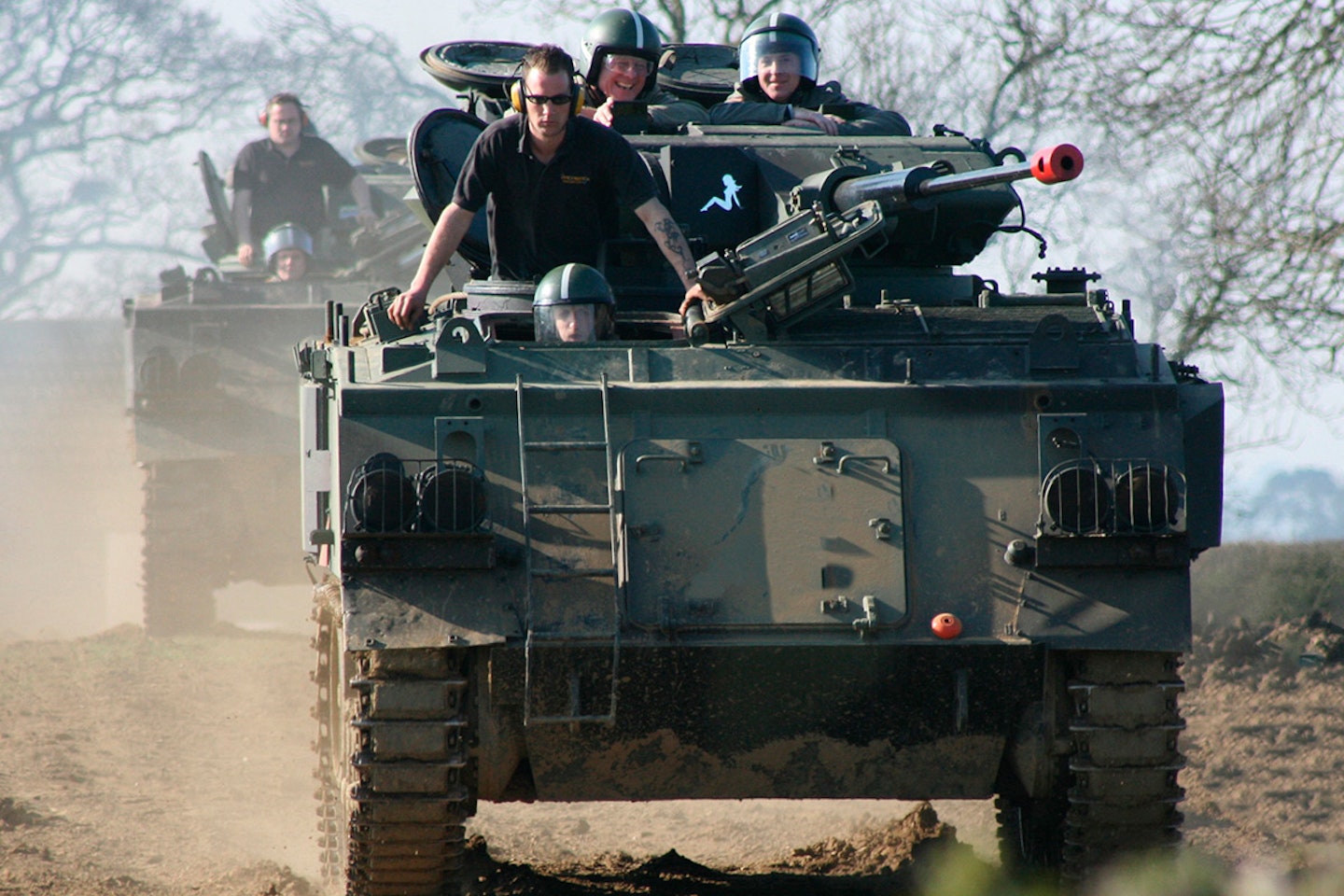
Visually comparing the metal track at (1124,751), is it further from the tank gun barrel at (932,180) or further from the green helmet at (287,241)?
the green helmet at (287,241)

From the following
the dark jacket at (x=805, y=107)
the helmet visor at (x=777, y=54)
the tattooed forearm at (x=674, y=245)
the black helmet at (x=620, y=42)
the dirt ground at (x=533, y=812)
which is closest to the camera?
the tattooed forearm at (x=674, y=245)

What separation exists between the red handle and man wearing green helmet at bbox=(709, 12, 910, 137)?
2899 mm

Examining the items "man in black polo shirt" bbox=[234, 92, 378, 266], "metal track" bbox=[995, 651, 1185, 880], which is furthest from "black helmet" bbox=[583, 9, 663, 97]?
"man in black polo shirt" bbox=[234, 92, 378, 266]

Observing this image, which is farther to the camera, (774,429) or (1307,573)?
(1307,573)

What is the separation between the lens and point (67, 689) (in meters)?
12.4

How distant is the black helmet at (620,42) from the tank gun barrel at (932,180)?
1374mm

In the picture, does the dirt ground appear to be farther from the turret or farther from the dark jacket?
the dark jacket

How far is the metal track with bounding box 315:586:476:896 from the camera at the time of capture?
551cm

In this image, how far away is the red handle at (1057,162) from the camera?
5.71 m

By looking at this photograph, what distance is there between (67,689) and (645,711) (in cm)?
770

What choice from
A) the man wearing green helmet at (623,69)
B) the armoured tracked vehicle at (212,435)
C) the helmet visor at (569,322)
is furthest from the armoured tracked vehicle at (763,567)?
the armoured tracked vehicle at (212,435)

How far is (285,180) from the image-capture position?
16828mm

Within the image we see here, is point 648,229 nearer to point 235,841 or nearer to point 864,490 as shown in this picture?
point 864,490

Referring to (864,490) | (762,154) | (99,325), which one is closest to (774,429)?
(864,490)
